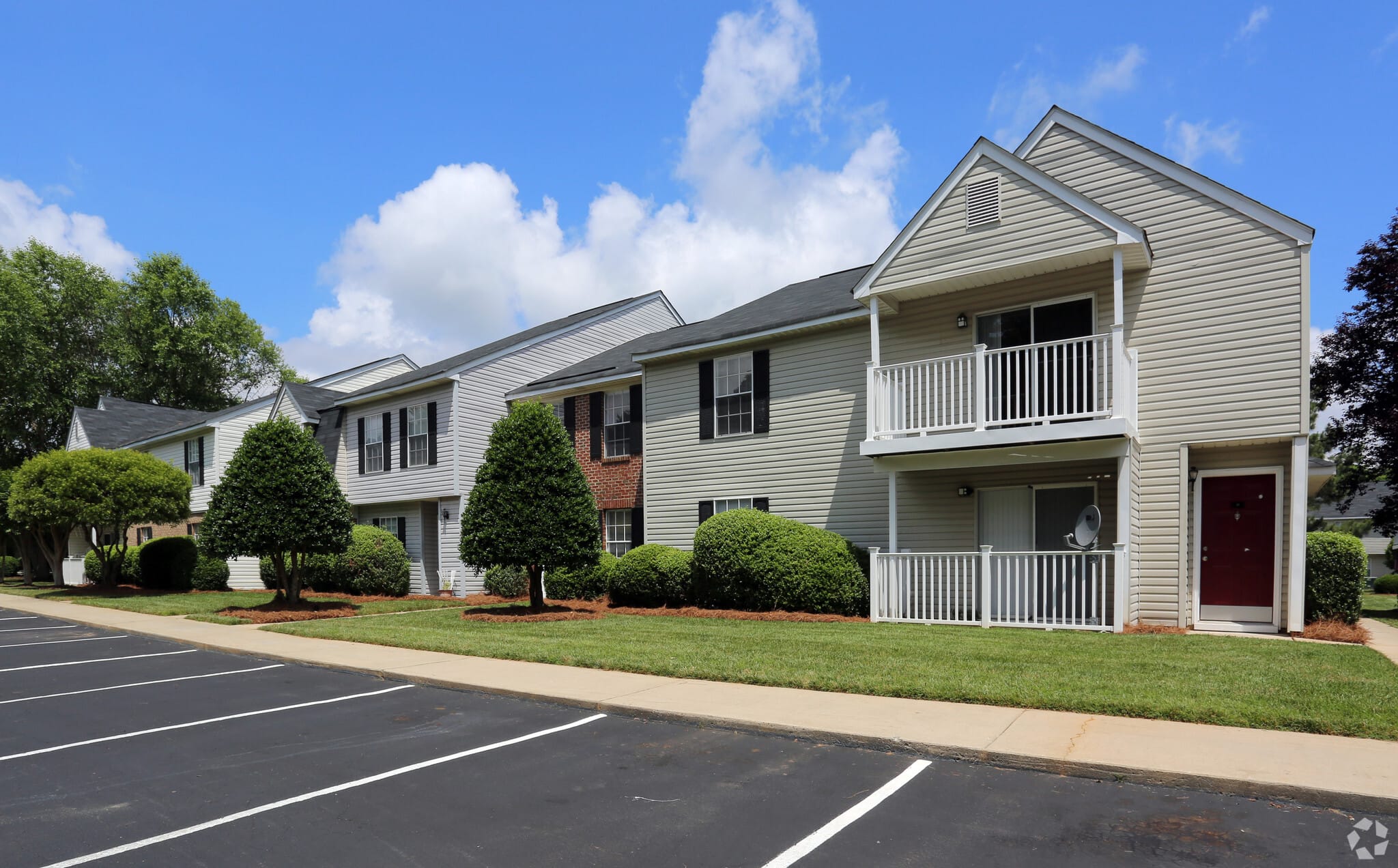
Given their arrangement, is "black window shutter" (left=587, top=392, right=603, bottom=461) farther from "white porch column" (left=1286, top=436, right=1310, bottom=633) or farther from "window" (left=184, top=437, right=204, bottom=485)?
"window" (left=184, top=437, right=204, bottom=485)

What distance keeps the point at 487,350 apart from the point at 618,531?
28.1ft

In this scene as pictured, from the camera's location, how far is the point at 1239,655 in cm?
950

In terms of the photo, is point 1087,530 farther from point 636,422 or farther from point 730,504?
point 636,422

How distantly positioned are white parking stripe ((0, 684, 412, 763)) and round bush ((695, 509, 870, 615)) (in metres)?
7.18

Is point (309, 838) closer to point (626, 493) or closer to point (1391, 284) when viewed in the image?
point (626, 493)

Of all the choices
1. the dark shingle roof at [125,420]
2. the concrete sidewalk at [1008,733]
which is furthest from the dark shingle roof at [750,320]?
the dark shingle roof at [125,420]

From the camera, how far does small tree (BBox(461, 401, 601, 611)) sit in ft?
51.6

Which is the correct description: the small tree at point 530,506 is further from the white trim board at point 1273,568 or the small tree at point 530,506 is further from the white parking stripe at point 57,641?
the white trim board at point 1273,568

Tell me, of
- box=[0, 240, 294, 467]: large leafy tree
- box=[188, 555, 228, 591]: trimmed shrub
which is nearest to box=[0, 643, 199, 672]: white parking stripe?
box=[188, 555, 228, 591]: trimmed shrub

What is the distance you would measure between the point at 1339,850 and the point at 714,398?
15.3 metres

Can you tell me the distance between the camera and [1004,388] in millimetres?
14445

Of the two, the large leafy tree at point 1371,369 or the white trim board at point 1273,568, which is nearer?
the white trim board at point 1273,568

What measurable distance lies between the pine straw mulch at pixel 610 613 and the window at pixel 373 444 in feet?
35.6

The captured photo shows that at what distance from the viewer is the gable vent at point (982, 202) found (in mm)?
13898
